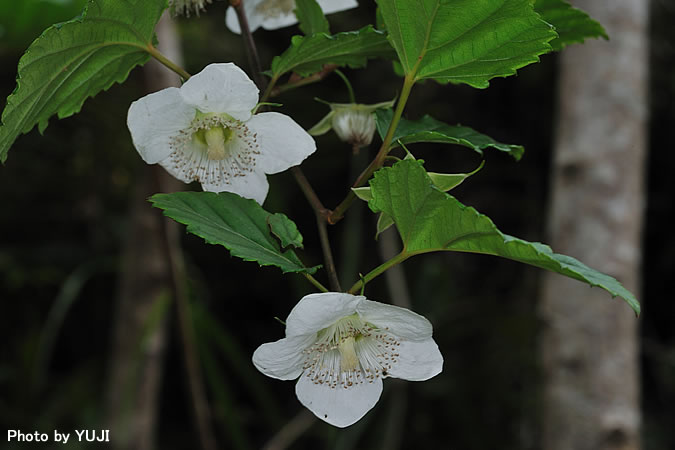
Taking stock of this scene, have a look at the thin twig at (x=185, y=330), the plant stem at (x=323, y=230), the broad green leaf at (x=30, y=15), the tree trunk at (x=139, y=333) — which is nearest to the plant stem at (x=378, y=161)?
the plant stem at (x=323, y=230)

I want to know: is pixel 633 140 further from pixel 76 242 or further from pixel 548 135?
pixel 76 242

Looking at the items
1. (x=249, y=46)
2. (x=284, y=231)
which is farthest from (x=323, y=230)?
(x=249, y=46)

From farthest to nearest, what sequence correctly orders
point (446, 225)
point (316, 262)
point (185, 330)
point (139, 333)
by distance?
point (316, 262) → point (139, 333) → point (185, 330) → point (446, 225)

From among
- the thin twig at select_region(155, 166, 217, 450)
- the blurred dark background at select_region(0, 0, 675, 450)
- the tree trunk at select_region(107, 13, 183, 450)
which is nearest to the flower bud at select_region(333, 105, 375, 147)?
the thin twig at select_region(155, 166, 217, 450)

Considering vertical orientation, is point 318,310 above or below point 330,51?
below

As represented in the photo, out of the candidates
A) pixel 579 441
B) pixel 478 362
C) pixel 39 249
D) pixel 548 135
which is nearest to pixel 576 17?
pixel 579 441

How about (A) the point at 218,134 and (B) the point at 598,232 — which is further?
(B) the point at 598,232

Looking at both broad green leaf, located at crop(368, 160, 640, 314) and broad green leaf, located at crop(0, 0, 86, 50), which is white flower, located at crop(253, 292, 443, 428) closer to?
broad green leaf, located at crop(368, 160, 640, 314)

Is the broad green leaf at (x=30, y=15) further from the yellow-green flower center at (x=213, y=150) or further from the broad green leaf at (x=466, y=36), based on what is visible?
the broad green leaf at (x=466, y=36)

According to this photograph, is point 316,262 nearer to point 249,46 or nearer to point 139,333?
point 139,333
